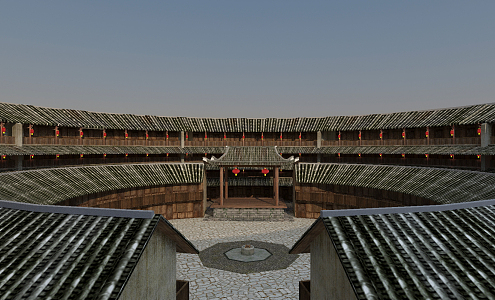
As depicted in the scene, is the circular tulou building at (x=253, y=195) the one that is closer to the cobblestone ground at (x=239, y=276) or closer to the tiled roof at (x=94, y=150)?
the tiled roof at (x=94, y=150)

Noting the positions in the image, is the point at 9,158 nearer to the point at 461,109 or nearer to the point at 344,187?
the point at 344,187

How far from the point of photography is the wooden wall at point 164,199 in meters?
28.9

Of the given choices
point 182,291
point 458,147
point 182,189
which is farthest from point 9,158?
point 458,147

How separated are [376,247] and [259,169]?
3209 cm

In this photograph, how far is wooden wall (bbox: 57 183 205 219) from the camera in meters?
28.9

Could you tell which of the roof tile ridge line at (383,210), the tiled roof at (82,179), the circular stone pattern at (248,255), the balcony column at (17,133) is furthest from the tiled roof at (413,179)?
the balcony column at (17,133)

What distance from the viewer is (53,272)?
7.09m

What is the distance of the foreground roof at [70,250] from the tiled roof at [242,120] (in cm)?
2450

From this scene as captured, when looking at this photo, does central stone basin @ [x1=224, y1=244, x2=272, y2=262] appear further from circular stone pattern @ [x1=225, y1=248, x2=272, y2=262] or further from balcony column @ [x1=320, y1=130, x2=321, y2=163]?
balcony column @ [x1=320, y1=130, x2=321, y2=163]

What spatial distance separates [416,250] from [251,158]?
2619 centimetres

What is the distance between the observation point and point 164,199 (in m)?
32.5

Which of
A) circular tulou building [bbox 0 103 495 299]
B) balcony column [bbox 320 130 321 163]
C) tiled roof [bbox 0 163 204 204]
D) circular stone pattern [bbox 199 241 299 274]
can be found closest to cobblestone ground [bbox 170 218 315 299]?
circular stone pattern [bbox 199 241 299 274]

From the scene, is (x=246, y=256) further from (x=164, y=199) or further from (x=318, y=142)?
(x=318, y=142)

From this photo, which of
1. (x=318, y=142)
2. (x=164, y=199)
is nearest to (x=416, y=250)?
(x=164, y=199)
